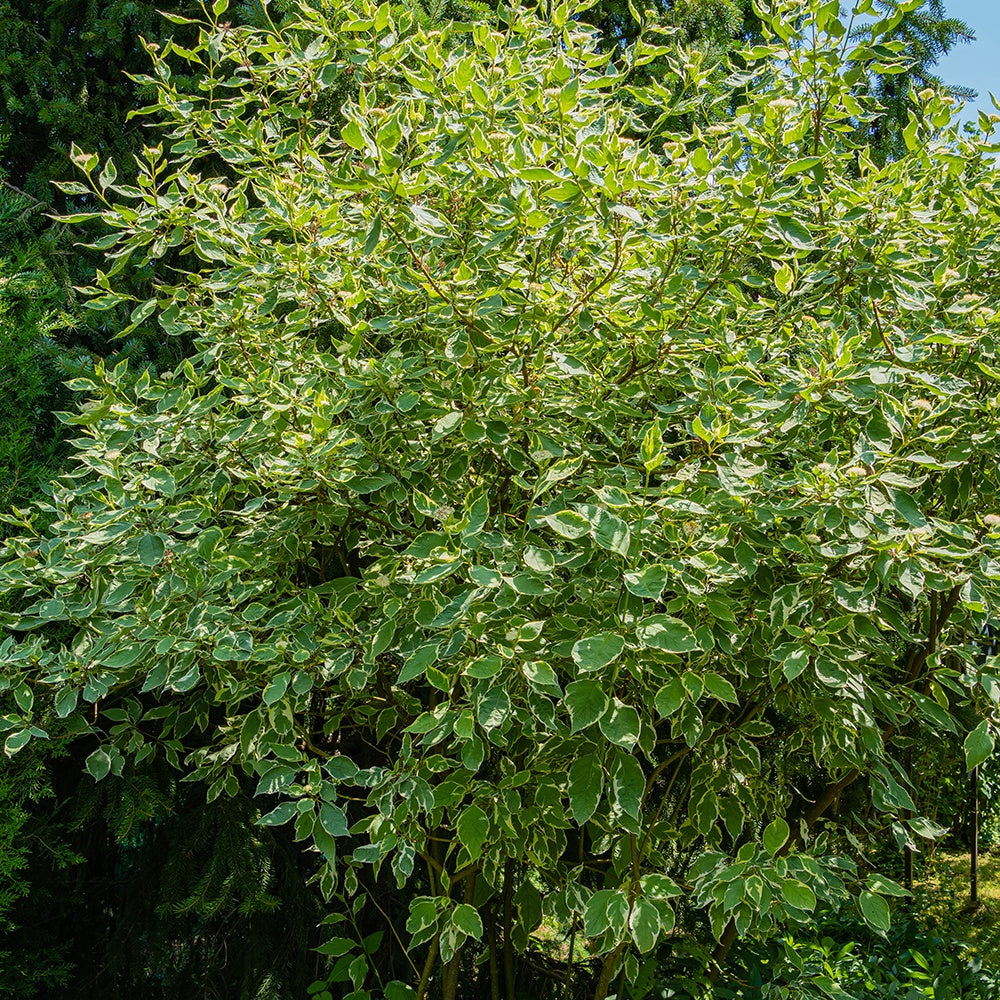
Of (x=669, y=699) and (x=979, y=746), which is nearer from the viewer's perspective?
(x=669, y=699)

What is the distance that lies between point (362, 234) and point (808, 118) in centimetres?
92

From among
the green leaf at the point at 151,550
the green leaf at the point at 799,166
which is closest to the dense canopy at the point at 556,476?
the green leaf at the point at 799,166

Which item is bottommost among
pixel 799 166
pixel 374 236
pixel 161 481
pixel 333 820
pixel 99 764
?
pixel 99 764

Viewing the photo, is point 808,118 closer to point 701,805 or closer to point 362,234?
point 362,234

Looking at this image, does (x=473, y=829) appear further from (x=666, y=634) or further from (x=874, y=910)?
(x=874, y=910)

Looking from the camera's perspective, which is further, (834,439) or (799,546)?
(834,439)

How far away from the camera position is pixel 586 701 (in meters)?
1.43

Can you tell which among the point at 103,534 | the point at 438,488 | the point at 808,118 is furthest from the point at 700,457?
the point at 103,534

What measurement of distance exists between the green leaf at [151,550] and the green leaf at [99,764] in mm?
592

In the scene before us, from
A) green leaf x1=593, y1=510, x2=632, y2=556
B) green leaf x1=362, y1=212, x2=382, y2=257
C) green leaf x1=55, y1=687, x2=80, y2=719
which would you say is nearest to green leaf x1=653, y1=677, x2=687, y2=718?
green leaf x1=593, y1=510, x2=632, y2=556

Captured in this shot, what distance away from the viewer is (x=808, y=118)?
5.74 feet

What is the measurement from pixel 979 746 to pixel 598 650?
719 millimetres

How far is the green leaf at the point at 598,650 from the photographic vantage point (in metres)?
1.35

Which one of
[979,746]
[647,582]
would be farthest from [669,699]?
[979,746]
